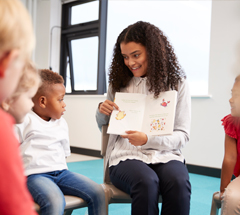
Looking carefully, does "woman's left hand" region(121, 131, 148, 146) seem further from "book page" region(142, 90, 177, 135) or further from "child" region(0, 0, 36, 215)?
"child" region(0, 0, 36, 215)

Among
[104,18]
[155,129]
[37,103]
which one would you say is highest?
[104,18]

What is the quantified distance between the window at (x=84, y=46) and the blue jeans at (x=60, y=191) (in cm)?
356

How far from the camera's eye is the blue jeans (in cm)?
106

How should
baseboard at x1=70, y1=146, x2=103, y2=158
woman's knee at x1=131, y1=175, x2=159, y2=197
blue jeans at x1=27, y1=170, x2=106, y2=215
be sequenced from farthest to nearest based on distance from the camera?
baseboard at x1=70, y1=146, x2=103, y2=158 → woman's knee at x1=131, y1=175, x2=159, y2=197 → blue jeans at x1=27, y1=170, x2=106, y2=215

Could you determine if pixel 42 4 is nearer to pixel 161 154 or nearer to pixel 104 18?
pixel 104 18

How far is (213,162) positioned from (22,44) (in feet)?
10.6

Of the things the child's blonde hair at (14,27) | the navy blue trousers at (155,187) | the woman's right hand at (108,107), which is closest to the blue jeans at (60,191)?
the navy blue trousers at (155,187)

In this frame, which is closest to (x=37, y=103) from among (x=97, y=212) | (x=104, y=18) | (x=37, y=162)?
(x=37, y=162)

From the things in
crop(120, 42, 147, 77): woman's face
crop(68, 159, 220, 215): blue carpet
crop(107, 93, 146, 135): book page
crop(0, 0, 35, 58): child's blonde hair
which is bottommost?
crop(68, 159, 220, 215): blue carpet

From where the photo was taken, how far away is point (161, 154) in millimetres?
1402

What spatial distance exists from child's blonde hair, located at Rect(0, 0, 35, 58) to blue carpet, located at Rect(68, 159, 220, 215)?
187cm

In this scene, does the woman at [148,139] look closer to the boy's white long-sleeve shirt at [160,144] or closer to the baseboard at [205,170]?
the boy's white long-sleeve shirt at [160,144]

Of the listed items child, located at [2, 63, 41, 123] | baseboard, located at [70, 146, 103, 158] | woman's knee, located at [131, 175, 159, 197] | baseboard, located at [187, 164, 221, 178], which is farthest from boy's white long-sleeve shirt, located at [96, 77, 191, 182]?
baseboard, located at [70, 146, 103, 158]

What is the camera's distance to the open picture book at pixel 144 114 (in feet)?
4.39
